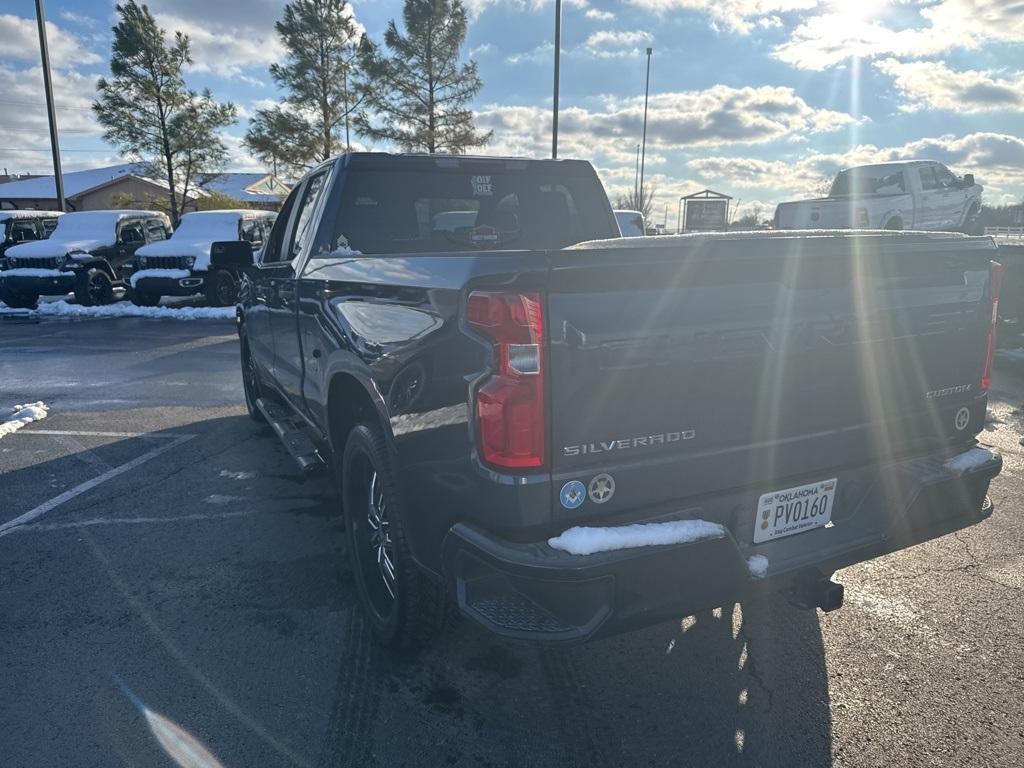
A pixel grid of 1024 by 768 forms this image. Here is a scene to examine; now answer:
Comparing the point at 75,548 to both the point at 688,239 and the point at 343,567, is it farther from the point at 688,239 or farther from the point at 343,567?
the point at 688,239

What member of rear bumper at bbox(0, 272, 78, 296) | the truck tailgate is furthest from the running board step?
rear bumper at bbox(0, 272, 78, 296)

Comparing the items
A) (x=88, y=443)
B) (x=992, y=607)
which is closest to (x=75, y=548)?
(x=88, y=443)

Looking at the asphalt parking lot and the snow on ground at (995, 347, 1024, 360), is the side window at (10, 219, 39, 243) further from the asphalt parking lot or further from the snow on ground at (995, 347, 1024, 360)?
the snow on ground at (995, 347, 1024, 360)

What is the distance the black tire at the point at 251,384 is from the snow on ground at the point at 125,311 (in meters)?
8.59

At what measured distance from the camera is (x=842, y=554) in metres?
2.47

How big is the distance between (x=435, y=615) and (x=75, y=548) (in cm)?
257

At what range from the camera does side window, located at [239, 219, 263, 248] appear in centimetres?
1571

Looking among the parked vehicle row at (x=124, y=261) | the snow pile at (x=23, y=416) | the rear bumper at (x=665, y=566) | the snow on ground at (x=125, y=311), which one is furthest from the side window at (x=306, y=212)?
the parked vehicle row at (x=124, y=261)

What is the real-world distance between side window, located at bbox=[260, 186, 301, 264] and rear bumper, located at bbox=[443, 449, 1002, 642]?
3313mm

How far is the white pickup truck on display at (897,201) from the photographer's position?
17.1m

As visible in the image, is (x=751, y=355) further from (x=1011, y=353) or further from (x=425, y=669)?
(x=1011, y=353)

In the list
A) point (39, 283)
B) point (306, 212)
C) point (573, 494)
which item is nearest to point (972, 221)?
point (306, 212)

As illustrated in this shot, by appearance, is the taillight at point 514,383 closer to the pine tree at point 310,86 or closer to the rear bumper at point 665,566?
the rear bumper at point 665,566

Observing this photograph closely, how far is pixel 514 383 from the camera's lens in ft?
6.61
